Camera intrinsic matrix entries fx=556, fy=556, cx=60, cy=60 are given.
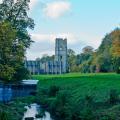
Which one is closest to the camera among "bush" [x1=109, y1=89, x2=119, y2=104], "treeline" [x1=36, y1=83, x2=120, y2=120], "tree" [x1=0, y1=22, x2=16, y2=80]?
"tree" [x1=0, y1=22, x2=16, y2=80]

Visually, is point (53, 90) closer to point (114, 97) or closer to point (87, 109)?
point (114, 97)

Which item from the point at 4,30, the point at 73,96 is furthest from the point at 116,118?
the point at 73,96

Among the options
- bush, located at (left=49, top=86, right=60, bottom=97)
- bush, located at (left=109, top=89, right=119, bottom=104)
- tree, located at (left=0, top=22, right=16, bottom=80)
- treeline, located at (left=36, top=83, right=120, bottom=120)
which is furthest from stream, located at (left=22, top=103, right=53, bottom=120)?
tree, located at (left=0, top=22, right=16, bottom=80)

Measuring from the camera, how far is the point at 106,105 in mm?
46375

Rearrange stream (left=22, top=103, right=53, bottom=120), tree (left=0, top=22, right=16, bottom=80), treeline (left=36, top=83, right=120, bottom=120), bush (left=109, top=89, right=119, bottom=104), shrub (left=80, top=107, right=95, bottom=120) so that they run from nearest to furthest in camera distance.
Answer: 1. tree (left=0, top=22, right=16, bottom=80)
2. shrub (left=80, top=107, right=95, bottom=120)
3. treeline (left=36, top=83, right=120, bottom=120)
4. bush (left=109, top=89, right=119, bottom=104)
5. stream (left=22, top=103, right=53, bottom=120)

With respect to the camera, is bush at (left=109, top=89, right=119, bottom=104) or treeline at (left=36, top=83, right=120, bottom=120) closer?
treeline at (left=36, top=83, right=120, bottom=120)

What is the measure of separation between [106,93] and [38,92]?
3224 centimetres

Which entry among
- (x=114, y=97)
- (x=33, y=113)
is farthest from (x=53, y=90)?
(x=114, y=97)

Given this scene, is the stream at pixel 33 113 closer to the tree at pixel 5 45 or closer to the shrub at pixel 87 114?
the shrub at pixel 87 114

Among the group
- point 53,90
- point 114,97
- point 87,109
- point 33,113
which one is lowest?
point 33,113

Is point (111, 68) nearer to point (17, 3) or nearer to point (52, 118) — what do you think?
point (17, 3)

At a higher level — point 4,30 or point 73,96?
point 4,30

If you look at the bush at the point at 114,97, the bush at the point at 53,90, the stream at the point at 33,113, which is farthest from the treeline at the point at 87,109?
the bush at the point at 53,90

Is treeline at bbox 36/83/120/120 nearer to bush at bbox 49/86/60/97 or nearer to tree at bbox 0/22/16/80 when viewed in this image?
tree at bbox 0/22/16/80
